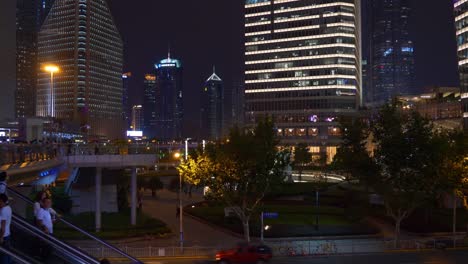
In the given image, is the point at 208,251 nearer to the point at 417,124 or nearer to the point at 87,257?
the point at 417,124

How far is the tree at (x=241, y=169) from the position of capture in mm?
37312

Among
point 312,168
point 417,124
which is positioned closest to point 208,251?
point 417,124

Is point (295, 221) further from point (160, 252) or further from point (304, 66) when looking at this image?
point (304, 66)

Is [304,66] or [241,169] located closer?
[241,169]

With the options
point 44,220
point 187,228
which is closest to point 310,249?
point 187,228

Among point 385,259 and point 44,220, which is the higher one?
point 44,220

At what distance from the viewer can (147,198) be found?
69.6 m

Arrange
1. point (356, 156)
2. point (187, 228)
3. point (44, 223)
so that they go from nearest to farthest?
point (44, 223)
point (356, 156)
point (187, 228)

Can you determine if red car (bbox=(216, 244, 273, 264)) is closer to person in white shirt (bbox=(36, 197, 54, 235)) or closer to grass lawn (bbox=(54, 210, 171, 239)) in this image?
grass lawn (bbox=(54, 210, 171, 239))

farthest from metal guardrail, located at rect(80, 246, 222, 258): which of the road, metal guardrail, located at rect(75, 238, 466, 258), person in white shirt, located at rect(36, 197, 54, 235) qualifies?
person in white shirt, located at rect(36, 197, 54, 235)

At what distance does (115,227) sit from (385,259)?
21.7 m

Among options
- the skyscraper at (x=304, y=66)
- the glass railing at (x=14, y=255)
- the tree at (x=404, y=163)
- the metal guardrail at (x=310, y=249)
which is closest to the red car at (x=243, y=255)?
the metal guardrail at (x=310, y=249)

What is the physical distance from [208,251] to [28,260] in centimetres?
2436

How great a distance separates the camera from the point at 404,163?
37562 mm
